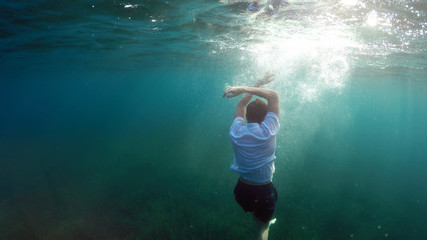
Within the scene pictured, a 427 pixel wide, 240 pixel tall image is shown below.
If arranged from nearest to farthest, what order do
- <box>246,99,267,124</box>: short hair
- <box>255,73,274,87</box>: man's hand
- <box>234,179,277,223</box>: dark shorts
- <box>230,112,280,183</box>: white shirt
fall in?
1. <box>230,112,280,183</box>: white shirt
2. <box>246,99,267,124</box>: short hair
3. <box>234,179,277,223</box>: dark shorts
4. <box>255,73,274,87</box>: man's hand

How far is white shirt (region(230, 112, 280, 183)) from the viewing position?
3196 millimetres

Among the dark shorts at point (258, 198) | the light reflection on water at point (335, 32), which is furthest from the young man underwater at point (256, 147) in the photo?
the light reflection on water at point (335, 32)

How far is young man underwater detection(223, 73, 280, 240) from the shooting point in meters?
3.23

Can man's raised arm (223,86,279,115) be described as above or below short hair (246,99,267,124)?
above

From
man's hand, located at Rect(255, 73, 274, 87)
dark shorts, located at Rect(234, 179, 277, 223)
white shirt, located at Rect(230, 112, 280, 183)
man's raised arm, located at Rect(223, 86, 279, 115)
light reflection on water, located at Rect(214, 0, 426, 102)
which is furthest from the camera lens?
light reflection on water, located at Rect(214, 0, 426, 102)

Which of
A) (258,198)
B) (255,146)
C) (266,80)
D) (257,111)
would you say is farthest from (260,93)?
(258,198)

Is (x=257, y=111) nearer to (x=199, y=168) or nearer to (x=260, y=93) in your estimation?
(x=260, y=93)

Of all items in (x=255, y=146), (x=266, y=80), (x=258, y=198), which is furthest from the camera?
(x=266, y=80)

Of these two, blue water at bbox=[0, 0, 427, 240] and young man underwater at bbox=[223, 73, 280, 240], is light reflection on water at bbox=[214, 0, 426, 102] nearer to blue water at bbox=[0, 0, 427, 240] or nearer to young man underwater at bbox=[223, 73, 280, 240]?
blue water at bbox=[0, 0, 427, 240]

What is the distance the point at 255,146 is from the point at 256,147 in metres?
0.03

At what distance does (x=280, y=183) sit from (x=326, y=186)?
319cm

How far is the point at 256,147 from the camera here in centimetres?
324

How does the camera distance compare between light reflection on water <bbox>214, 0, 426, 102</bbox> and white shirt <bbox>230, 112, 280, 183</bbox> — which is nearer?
white shirt <bbox>230, 112, 280, 183</bbox>

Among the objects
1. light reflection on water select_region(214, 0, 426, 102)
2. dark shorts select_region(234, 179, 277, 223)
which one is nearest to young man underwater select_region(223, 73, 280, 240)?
dark shorts select_region(234, 179, 277, 223)
